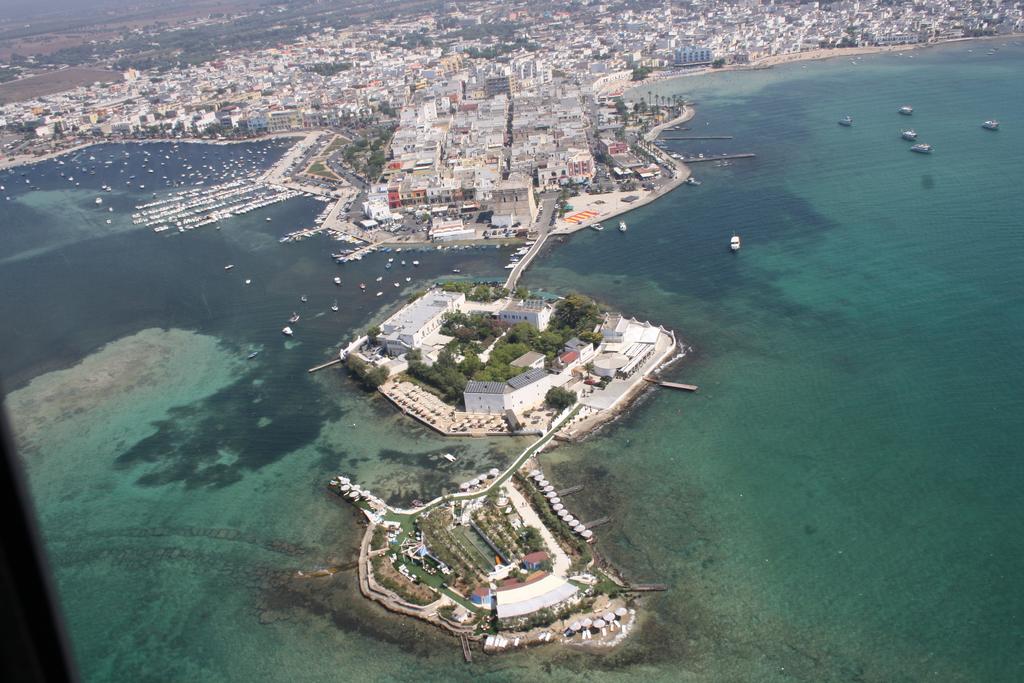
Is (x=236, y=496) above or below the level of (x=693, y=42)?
below

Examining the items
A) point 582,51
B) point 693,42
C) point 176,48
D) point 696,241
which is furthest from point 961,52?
point 176,48

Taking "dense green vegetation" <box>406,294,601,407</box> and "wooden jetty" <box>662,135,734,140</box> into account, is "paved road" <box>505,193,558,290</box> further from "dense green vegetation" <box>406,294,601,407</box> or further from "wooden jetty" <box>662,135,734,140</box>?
"wooden jetty" <box>662,135,734,140</box>

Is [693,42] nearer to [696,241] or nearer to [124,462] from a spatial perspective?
[696,241]

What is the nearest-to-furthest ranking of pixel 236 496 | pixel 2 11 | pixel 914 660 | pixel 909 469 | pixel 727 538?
pixel 914 660, pixel 727 538, pixel 909 469, pixel 236 496, pixel 2 11

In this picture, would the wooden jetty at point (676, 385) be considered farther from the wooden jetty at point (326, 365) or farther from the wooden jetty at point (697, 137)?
the wooden jetty at point (697, 137)

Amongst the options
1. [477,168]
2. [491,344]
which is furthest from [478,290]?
[477,168]

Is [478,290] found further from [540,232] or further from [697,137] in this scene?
[697,137]
